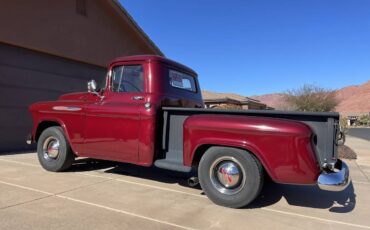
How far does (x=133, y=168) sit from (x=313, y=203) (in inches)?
142

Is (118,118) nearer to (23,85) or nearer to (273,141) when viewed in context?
(273,141)

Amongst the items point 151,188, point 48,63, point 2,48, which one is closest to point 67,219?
point 151,188

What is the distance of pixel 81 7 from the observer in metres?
11.6

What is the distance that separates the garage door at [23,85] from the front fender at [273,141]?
6.67m

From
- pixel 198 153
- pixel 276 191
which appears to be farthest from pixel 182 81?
pixel 276 191

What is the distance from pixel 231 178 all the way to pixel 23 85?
23.9 feet

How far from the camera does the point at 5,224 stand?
3926mm

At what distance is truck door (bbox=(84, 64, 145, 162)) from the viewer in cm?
567

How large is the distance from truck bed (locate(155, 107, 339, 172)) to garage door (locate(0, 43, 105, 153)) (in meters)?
5.76

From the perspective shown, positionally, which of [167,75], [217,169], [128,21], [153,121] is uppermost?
[128,21]

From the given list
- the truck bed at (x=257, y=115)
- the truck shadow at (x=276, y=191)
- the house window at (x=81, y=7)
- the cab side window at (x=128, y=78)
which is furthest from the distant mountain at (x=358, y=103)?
the truck bed at (x=257, y=115)

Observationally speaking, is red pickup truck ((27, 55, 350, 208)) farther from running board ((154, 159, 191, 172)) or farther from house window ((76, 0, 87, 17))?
house window ((76, 0, 87, 17))

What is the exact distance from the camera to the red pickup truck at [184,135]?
446 centimetres

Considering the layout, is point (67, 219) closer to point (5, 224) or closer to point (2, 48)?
point (5, 224)
